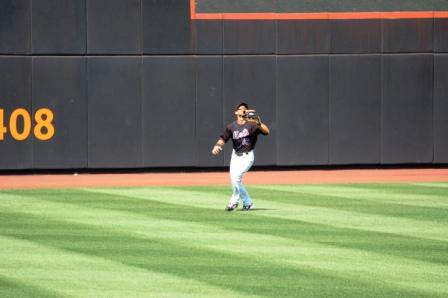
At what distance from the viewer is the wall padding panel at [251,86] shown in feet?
85.0

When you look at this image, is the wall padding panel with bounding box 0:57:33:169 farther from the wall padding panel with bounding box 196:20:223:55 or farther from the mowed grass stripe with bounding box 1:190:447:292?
the mowed grass stripe with bounding box 1:190:447:292

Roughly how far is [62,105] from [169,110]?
2.74 metres

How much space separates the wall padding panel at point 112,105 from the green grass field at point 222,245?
5512mm

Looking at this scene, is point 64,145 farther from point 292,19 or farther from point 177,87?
point 292,19

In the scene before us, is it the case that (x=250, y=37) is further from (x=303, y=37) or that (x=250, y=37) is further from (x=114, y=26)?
(x=114, y=26)

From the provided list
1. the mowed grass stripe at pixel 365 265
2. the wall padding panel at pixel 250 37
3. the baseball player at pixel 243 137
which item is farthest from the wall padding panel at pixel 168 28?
the mowed grass stripe at pixel 365 265

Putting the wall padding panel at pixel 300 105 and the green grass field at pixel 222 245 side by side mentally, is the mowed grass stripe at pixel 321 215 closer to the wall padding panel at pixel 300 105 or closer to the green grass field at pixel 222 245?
the green grass field at pixel 222 245

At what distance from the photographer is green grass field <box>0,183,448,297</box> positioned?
10.6 meters

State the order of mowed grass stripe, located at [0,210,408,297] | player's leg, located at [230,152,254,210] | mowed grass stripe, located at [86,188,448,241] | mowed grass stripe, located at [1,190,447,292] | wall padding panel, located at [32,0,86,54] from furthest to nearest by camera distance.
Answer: wall padding panel, located at [32,0,86,54], player's leg, located at [230,152,254,210], mowed grass stripe, located at [86,188,448,241], mowed grass stripe, located at [1,190,447,292], mowed grass stripe, located at [0,210,408,297]

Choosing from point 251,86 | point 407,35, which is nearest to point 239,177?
point 251,86

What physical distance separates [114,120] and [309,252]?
538 inches

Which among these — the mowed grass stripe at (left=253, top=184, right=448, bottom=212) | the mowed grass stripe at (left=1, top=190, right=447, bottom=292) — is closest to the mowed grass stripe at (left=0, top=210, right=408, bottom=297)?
the mowed grass stripe at (left=1, top=190, right=447, bottom=292)

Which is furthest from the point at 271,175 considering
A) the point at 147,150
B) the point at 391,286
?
the point at 391,286

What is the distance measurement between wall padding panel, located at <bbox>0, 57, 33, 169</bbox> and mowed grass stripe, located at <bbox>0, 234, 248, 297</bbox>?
41.3ft
